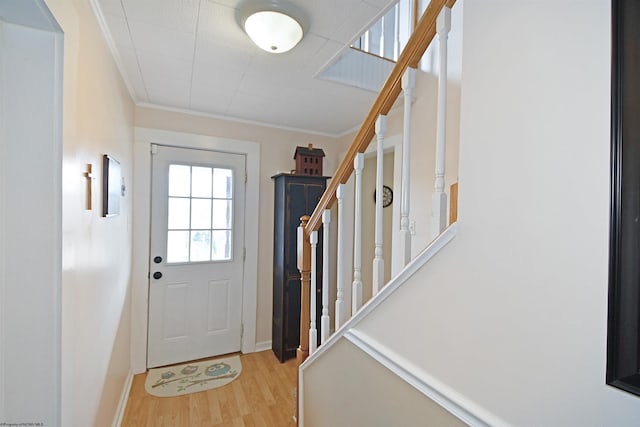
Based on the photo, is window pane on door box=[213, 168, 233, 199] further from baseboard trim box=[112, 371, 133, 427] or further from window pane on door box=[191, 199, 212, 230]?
baseboard trim box=[112, 371, 133, 427]

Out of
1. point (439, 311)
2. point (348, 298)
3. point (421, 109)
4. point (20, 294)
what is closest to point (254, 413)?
point (348, 298)

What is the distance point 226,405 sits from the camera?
6.91 feet

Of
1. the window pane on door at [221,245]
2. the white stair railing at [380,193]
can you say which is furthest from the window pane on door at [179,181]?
the white stair railing at [380,193]

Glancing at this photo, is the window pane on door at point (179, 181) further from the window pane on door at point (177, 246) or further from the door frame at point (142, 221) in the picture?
the window pane on door at point (177, 246)

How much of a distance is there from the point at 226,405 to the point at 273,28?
7.95 feet

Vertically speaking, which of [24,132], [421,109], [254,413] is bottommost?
[254,413]

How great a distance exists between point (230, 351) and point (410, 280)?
2502mm

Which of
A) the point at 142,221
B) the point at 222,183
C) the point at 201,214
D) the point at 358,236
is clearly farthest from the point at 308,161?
the point at 358,236

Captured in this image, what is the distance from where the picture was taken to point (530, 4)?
2.05ft

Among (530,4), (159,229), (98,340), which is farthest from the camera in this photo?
(159,229)

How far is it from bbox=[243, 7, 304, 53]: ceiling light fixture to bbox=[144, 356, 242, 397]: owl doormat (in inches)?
97.3

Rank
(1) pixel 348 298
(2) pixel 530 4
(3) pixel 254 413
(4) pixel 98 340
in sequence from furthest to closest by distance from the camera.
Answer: (1) pixel 348 298 < (3) pixel 254 413 < (4) pixel 98 340 < (2) pixel 530 4

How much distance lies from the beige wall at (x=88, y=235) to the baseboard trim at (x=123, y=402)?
89 millimetres

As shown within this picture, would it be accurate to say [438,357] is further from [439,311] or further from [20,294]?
[20,294]
